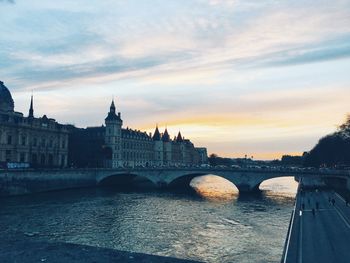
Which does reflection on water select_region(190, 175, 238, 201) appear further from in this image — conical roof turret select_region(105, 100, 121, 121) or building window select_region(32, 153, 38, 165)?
building window select_region(32, 153, 38, 165)

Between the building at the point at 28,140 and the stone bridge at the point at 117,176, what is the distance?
8661 millimetres

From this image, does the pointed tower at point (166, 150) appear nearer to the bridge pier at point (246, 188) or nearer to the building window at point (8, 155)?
the building window at point (8, 155)

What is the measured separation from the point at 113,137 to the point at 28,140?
41685 mm

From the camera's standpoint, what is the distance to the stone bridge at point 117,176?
255ft

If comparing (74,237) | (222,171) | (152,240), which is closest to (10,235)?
(74,237)

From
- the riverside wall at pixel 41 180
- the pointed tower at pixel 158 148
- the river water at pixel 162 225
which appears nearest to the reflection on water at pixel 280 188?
the river water at pixel 162 225

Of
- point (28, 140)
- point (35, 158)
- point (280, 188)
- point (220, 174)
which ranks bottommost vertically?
point (280, 188)

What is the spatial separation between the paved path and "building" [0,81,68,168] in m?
66.9

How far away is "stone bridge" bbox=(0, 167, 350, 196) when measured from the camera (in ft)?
255

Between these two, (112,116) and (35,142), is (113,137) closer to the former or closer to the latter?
(112,116)

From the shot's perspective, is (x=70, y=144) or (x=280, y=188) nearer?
(x=280, y=188)

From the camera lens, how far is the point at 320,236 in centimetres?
3500

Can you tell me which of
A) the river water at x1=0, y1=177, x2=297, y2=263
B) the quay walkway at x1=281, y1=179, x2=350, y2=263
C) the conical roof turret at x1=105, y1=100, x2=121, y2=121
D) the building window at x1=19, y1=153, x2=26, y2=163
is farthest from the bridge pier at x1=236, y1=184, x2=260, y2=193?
the conical roof turret at x1=105, y1=100, x2=121, y2=121

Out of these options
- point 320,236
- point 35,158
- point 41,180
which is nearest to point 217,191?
point 41,180
